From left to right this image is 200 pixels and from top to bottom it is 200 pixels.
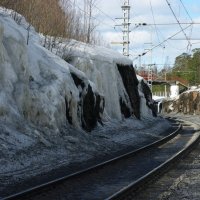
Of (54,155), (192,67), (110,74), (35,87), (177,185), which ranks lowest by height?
(177,185)

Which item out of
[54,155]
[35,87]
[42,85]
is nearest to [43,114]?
[35,87]

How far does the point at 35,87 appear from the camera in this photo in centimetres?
1852

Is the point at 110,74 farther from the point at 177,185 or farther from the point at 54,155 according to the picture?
the point at 177,185

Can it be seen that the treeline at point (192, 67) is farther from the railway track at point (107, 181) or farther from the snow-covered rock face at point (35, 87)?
the railway track at point (107, 181)

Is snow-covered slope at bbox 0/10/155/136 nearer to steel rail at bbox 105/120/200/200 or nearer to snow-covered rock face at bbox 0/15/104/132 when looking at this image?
snow-covered rock face at bbox 0/15/104/132

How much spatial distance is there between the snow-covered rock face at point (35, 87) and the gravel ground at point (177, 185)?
5225 mm

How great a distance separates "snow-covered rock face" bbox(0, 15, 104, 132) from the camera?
16.9 metres

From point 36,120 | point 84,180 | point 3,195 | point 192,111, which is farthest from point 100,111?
point 192,111

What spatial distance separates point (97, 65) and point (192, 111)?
52.5m

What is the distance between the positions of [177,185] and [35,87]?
28.3 feet

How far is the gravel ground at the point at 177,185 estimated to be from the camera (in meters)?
9.81

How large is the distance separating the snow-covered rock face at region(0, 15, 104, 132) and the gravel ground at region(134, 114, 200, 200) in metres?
5.23

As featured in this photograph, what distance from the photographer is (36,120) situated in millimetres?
17500

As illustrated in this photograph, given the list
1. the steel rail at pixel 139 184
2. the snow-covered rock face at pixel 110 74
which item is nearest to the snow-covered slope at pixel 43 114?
the snow-covered rock face at pixel 110 74
